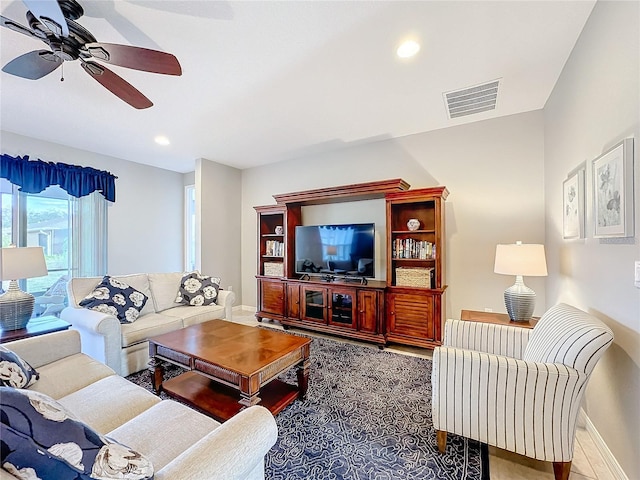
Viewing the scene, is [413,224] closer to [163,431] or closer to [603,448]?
[603,448]

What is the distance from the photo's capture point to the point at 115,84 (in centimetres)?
198

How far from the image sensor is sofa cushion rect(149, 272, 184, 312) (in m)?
3.35

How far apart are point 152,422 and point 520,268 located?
2724mm

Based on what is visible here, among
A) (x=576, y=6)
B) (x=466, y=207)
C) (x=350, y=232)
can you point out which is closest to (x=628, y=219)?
(x=576, y=6)

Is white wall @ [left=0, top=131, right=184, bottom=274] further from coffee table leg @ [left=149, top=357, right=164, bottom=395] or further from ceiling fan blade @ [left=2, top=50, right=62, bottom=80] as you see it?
coffee table leg @ [left=149, top=357, right=164, bottom=395]

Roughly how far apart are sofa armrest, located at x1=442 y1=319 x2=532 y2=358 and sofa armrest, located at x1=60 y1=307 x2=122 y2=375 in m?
2.75

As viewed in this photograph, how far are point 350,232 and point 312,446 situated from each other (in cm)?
248

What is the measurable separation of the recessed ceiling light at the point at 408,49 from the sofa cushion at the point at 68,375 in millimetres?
2963

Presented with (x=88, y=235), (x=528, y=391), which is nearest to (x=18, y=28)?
(x=528, y=391)

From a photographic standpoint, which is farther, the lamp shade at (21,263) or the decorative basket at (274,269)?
the decorative basket at (274,269)

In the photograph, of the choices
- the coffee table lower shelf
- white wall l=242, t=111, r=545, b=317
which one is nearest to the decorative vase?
white wall l=242, t=111, r=545, b=317

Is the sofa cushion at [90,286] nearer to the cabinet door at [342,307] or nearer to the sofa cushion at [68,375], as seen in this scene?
the sofa cushion at [68,375]

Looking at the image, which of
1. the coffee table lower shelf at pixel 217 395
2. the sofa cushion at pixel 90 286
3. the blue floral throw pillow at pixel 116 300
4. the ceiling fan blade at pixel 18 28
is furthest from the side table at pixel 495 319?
the ceiling fan blade at pixel 18 28

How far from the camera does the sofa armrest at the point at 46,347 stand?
69.4 inches
